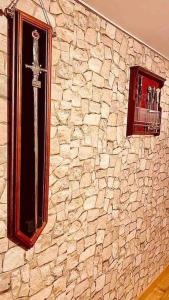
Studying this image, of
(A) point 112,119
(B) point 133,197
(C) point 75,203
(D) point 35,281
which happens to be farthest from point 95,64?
(D) point 35,281

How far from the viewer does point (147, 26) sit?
2.19 metres

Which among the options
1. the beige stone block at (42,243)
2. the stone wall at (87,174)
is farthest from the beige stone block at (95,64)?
the beige stone block at (42,243)

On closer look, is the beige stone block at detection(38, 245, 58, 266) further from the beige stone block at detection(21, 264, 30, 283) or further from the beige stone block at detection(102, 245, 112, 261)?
the beige stone block at detection(102, 245, 112, 261)

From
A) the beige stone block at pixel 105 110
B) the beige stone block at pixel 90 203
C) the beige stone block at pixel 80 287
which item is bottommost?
the beige stone block at pixel 80 287

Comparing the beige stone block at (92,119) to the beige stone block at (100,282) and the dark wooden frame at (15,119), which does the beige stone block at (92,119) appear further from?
the beige stone block at (100,282)

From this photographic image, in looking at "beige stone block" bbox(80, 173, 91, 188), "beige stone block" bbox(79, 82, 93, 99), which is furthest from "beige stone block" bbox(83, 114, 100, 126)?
"beige stone block" bbox(80, 173, 91, 188)

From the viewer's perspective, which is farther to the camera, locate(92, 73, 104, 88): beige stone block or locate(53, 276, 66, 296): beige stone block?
locate(92, 73, 104, 88): beige stone block

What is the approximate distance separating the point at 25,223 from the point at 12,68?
0.82m

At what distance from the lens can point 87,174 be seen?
2113mm

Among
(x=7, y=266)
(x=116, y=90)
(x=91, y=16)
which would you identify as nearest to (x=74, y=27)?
(x=91, y=16)

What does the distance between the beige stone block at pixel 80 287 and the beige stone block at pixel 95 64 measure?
5.21 feet

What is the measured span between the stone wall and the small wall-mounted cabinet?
0.07 metres

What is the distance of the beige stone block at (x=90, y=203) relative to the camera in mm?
2133

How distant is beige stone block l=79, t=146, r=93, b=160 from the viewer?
6.63 feet
